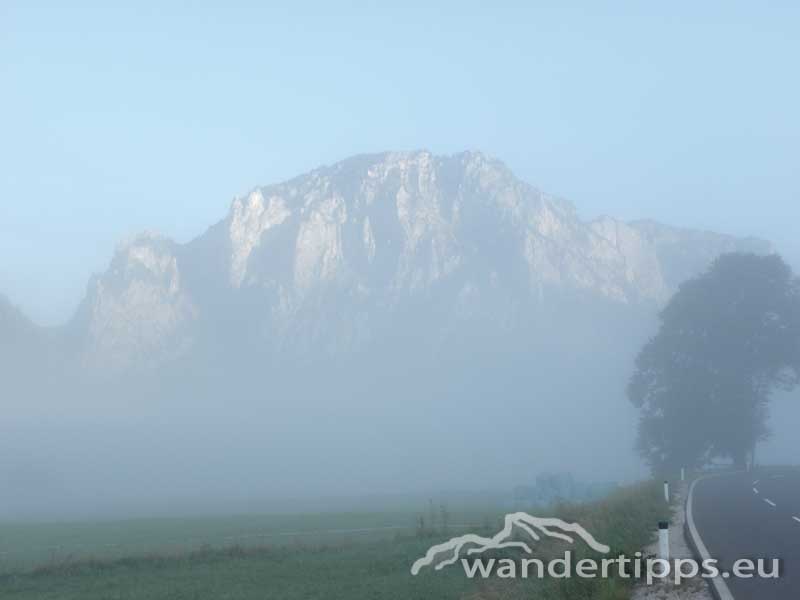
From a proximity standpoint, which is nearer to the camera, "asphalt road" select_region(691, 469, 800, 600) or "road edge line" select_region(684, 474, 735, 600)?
"road edge line" select_region(684, 474, 735, 600)

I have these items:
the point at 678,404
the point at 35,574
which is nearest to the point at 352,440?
the point at 678,404

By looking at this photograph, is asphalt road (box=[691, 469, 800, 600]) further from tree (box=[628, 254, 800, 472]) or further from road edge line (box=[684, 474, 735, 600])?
tree (box=[628, 254, 800, 472])

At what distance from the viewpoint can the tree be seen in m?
59.1

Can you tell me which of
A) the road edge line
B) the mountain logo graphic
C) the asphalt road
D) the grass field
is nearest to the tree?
the asphalt road

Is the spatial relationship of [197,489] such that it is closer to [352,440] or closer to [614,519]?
[352,440]

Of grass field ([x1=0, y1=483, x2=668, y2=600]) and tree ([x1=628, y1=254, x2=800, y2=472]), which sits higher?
tree ([x1=628, y1=254, x2=800, y2=472])

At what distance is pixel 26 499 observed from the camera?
134 m

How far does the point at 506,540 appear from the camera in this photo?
25.5 meters

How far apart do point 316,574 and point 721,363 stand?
42.4 metres

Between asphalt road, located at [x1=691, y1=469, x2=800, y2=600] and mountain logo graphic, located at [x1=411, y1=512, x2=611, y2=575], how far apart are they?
3.05m

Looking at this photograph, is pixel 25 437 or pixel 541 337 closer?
pixel 25 437

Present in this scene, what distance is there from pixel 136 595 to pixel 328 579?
4697 mm

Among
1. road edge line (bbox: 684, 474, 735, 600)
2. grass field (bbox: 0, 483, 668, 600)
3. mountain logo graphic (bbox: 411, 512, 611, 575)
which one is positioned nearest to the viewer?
road edge line (bbox: 684, 474, 735, 600)

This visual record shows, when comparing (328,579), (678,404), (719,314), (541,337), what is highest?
(541,337)
